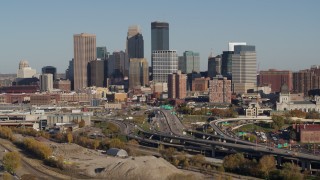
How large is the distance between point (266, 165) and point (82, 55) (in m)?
70.0

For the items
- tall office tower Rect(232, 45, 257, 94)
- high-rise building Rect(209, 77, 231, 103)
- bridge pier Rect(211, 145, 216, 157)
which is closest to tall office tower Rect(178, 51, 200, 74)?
tall office tower Rect(232, 45, 257, 94)

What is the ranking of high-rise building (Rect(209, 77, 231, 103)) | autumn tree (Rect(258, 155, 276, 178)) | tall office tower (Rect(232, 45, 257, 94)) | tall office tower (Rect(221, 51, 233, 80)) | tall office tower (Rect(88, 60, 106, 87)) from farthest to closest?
tall office tower (Rect(88, 60, 106, 87))
tall office tower (Rect(221, 51, 233, 80))
tall office tower (Rect(232, 45, 257, 94))
high-rise building (Rect(209, 77, 231, 103))
autumn tree (Rect(258, 155, 276, 178))

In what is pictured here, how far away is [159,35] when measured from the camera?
109 m

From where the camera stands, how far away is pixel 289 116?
1987 inches

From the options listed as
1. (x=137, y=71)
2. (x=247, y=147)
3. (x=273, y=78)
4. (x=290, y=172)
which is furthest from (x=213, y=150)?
(x=137, y=71)

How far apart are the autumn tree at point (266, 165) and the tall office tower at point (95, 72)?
69.0 metres

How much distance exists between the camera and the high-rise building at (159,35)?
10925 cm

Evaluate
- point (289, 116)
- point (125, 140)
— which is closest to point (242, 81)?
point (289, 116)

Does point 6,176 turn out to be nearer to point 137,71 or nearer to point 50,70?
point 137,71

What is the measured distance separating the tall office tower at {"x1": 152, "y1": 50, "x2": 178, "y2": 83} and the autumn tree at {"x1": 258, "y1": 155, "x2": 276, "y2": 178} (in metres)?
66.4

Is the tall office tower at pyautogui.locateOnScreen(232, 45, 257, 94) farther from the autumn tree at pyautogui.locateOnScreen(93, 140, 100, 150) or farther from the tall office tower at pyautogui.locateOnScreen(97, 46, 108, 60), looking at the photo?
the autumn tree at pyautogui.locateOnScreen(93, 140, 100, 150)

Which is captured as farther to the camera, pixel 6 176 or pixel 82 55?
pixel 82 55

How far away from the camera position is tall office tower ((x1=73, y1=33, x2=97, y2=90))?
9369cm

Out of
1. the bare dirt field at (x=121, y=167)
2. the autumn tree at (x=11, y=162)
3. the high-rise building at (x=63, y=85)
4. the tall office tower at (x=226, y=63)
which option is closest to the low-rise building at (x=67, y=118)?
the bare dirt field at (x=121, y=167)
